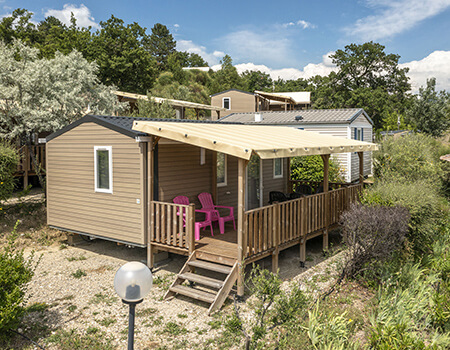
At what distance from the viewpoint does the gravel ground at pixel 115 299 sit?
555 centimetres

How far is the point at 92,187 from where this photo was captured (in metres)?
8.84

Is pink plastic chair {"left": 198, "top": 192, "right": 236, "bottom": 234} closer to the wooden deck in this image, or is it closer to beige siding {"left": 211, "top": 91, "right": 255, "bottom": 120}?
the wooden deck

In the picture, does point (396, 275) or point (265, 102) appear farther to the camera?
point (265, 102)

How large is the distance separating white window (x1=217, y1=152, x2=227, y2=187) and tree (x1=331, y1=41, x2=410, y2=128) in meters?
41.9

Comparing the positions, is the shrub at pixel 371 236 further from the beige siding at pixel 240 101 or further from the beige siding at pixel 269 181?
the beige siding at pixel 240 101

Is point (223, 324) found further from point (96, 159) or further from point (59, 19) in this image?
point (59, 19)

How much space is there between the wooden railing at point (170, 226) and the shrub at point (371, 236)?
3.11m

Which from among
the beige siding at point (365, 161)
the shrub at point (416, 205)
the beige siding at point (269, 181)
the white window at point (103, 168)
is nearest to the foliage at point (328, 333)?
the shrub at point (416, 205)

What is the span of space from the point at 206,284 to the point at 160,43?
68.9 meters

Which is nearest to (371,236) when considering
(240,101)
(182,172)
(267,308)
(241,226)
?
(241,226)

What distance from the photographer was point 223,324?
5.77 m

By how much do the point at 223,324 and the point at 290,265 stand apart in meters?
3.29

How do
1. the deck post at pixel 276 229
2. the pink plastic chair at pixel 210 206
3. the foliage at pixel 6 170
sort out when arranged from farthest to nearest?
the foliage at pixel 6 170 → the pink plastic chair at pixel 210 206 → the deck post at pixel 276 229

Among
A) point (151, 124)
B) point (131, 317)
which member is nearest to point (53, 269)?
point (151, 124)
